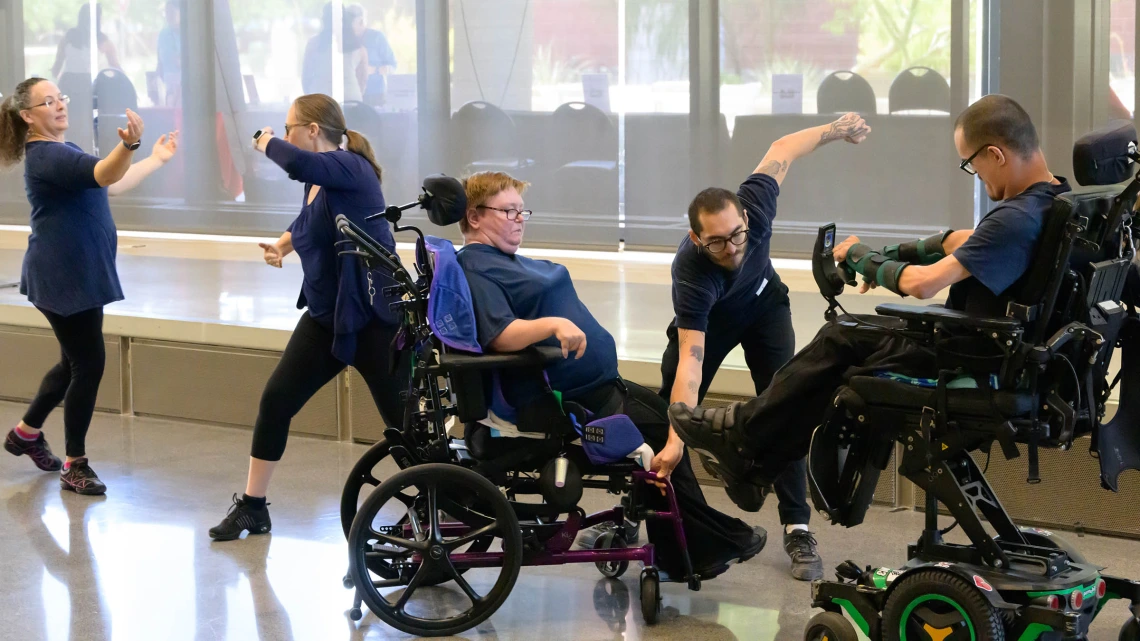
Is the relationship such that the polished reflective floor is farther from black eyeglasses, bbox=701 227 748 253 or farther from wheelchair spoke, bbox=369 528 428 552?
black eyeglasses, bbox=701 227 748 253

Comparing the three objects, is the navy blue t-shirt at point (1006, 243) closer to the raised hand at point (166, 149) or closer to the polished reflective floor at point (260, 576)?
the polished reflective floor at point (260, 576)

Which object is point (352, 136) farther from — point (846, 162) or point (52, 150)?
point (846, 162)

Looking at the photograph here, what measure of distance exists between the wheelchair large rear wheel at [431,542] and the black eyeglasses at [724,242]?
798 millimetres

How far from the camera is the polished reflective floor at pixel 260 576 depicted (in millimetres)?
3217

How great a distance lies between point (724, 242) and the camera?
3.21 metres

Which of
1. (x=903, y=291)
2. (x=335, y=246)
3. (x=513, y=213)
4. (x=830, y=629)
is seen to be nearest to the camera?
(x=903, y=291)

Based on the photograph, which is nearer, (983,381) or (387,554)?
(983,381)

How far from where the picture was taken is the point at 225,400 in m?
5.43

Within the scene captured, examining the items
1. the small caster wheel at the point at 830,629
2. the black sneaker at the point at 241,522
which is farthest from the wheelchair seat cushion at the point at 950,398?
the black sneaker at the point at 241,522

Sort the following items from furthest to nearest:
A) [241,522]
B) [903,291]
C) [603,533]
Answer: [241,522], [603,533], [903,291]

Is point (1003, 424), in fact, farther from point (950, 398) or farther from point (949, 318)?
point (949, 318)

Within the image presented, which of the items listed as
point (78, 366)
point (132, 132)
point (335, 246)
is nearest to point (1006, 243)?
point (335, 246)

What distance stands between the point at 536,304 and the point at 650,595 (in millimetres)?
764

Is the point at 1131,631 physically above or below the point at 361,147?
below
